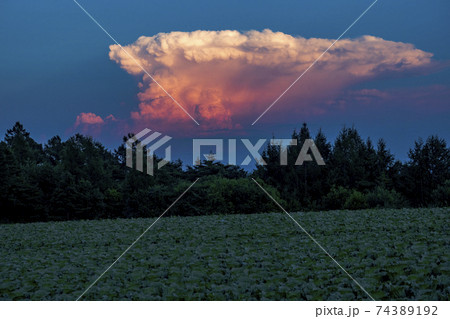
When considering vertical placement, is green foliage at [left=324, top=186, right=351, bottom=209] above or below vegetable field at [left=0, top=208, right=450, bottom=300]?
above

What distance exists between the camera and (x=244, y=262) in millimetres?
9641

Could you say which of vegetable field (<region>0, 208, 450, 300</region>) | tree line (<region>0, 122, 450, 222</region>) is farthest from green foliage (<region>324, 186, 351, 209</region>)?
vegetable field (<region>0, 208, 450, 300</region>)

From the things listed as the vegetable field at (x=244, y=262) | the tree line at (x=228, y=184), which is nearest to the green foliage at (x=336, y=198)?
the tree line at (x=228, y=184)

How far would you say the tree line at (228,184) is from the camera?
114ft

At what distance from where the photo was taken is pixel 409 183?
149 feet

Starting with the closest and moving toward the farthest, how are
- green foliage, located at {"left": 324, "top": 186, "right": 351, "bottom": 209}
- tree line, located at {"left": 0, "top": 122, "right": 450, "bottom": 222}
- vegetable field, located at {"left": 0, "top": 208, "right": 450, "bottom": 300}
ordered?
vegetable field, located at {"left": 0, "top": 208, "right": 450, "bottom": 300} < tree line, located at {"left": 0, "top": 122, "right": 450, "bottom": 222} < green foliage, located at {"left": 324, "top": 186, "right": 351, "bottom": 209}

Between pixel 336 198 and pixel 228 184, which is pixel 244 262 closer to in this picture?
pixel 228 184

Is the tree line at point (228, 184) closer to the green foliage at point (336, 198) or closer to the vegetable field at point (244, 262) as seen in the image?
the green foliage at point (336, 198)

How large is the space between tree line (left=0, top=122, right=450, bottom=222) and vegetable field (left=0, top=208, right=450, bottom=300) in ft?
58.4

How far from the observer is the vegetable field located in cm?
731

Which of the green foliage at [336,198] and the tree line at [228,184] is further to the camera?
the green foliage at [336,198]

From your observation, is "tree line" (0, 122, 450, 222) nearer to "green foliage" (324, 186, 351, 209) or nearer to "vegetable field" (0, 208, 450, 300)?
"green foliage" (324, 186, 351, 209)

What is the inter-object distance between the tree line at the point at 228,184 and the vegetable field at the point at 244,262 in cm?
1780
